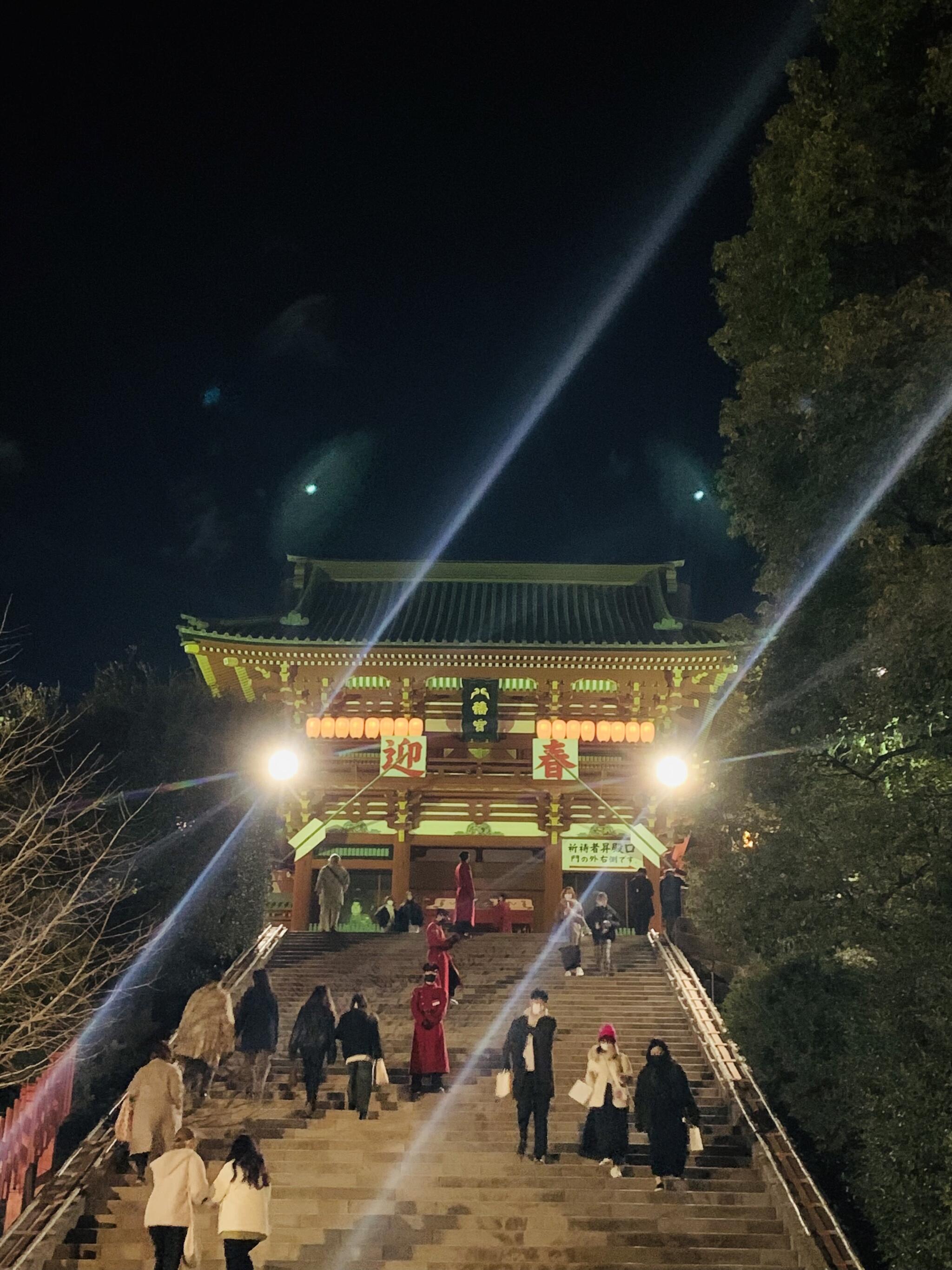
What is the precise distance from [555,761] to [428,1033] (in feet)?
36.5

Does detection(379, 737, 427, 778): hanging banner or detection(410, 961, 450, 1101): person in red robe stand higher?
detection(379, 737, 427, 778): hanging banner

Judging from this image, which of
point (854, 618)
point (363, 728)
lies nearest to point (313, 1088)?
point (854, 618)

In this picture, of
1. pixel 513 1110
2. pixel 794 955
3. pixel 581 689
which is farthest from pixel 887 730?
pixel 581 689

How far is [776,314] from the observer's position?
944 cm

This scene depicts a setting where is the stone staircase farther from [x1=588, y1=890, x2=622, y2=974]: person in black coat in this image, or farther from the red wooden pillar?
the red wooden pillar

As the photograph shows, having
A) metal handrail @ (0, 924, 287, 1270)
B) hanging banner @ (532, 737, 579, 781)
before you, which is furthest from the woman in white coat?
hanging banner @ (532, 737, 579, 781)

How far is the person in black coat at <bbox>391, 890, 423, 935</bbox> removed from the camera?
1723 centimetres

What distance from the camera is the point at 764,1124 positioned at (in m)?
9.32

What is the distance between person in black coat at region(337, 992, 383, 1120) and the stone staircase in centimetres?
31

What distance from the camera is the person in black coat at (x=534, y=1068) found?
8.66m

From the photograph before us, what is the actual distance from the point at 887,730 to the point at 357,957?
10.0m

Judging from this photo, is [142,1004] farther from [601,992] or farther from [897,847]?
[897,847]

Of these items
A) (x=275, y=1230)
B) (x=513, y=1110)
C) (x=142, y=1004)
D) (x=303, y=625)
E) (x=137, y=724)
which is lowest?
(x=275, y=1230)

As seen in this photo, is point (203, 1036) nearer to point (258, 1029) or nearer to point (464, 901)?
point (258, 1029)
